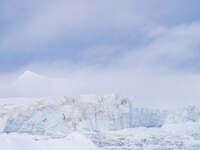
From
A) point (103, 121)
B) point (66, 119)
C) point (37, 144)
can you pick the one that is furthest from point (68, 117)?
point (37, 144)

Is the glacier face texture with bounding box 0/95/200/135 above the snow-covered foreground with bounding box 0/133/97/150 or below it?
above

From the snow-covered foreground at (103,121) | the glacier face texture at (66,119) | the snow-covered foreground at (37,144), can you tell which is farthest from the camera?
the glacier face texture at (66,119)

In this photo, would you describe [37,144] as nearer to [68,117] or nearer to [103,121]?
[68,117]

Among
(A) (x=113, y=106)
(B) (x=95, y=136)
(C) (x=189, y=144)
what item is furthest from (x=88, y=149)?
(A) (x=113, y=106)

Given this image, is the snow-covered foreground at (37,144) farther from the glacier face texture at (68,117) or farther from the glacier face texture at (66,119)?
the glacier face texture at (66,119)

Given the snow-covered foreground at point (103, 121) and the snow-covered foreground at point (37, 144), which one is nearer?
the snow-covered foreground at point (37, 144)

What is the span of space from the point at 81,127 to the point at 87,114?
1.44 m

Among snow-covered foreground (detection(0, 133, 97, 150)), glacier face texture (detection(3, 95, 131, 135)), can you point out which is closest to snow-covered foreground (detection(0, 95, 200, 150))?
glacier face texture (detection(3, 95, 131, 135))

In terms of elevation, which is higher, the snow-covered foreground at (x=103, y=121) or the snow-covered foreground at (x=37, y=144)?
the snow-covered foreground at (x=103, y=121)

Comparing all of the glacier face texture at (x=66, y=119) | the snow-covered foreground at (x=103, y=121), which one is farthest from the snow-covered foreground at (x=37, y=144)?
the glacier face texture at (x=66, y=119)

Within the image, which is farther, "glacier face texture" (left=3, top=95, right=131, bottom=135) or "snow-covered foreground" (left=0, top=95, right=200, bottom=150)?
Answer: "glacier face texture" (left=3, top=95, right=131, bottom=135)

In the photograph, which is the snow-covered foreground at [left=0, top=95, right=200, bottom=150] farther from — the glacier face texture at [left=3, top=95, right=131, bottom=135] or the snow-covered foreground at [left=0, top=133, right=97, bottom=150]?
the snow-covered foreground at [left=0, top=133, right=97, bottom=150]

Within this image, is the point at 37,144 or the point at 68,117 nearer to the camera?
the point at 37,144

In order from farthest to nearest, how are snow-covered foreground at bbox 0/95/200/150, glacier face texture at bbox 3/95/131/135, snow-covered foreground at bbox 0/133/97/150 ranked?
glacier face texture at bbox 3/95/131/135, snow-covered foreground at bbox 0/95/200/150, snow-covered foreground at bbox 0/133/97/150
